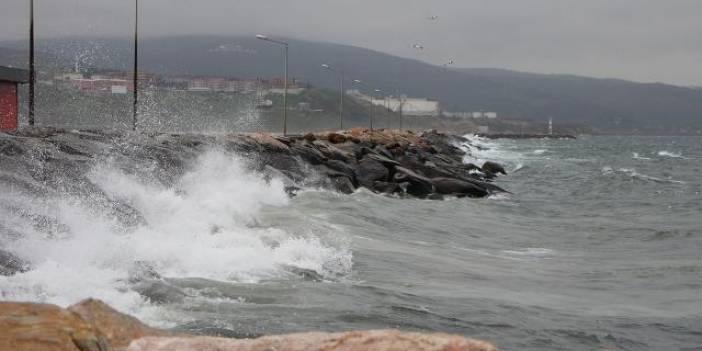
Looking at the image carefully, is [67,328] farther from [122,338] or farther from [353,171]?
[353,171]

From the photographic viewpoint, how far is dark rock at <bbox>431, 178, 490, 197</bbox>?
30.6 metres

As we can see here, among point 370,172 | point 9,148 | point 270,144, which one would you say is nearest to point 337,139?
point 370,172

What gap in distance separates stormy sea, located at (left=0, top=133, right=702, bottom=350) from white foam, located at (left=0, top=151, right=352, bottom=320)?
4 cm

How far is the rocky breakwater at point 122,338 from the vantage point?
4.70 m

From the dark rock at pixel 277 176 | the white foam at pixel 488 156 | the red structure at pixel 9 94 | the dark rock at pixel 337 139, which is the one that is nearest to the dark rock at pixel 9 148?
the dark rock at pixel 277 176

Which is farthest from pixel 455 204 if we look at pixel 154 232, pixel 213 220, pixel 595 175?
pixel 595 175

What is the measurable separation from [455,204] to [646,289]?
1403 cm

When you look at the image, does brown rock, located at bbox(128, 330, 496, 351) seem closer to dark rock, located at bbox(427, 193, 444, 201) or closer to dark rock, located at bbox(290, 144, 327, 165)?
dark rock, located at bbox(290, 144, 327, 165)

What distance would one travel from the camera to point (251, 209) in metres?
18.1

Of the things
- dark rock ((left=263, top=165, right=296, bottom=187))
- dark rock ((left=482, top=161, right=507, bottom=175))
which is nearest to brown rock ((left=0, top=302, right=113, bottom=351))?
dark rock ((left=263, top=165, right=296, bottom=187))

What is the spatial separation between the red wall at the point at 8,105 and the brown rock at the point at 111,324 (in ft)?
81.4

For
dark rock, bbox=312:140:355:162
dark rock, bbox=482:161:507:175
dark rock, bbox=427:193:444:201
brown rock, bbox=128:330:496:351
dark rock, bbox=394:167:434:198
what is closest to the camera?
brown rock, bbox=128:330:496:351

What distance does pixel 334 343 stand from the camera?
4.86m

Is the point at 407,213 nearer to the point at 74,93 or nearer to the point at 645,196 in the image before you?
the point at 645,196
